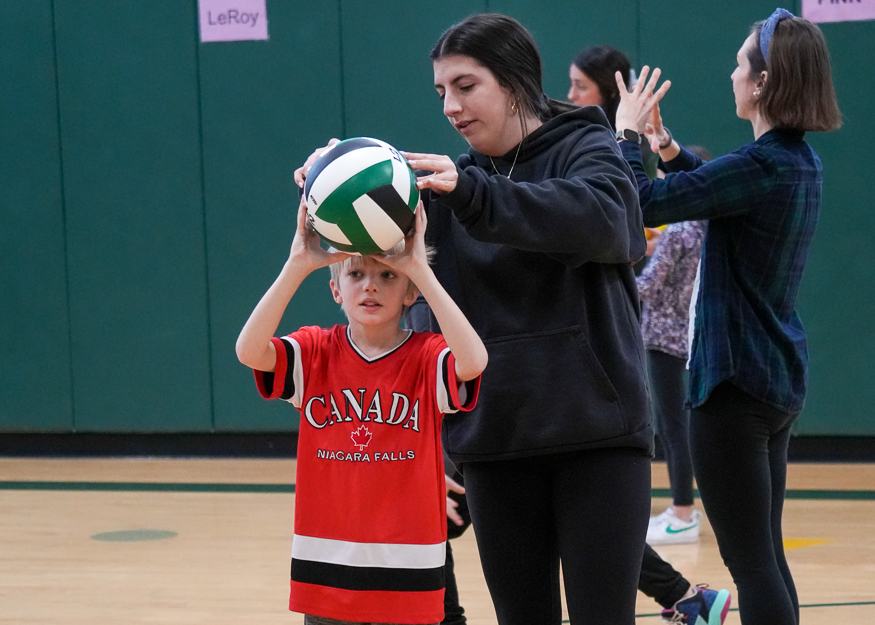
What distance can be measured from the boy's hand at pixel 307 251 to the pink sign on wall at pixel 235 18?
15.2ft

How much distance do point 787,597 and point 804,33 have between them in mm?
1324

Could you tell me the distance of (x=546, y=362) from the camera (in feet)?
6.42

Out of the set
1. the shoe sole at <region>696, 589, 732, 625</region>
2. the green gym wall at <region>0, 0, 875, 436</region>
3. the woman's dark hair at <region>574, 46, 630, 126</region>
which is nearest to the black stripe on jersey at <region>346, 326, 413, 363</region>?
the shoe sole at <region>696, 589, 732, 625</region>

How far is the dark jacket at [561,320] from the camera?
1.93 m

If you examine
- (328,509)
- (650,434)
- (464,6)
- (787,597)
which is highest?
(464,6)

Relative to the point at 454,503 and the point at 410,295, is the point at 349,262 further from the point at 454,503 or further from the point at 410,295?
the point at 454,503

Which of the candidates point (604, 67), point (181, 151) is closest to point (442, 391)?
point (604, 67)

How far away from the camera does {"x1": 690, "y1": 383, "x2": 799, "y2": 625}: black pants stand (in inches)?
96.6

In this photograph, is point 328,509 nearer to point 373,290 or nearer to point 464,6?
point 373,290

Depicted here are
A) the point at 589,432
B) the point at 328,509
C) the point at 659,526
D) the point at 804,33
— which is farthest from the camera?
the point at 659,526

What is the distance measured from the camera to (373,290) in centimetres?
209

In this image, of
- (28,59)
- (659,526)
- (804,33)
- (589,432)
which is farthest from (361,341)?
(28,59)

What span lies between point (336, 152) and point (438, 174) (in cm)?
23

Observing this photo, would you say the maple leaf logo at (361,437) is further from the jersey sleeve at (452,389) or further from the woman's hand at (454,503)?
the woman's hand at (454,503)
